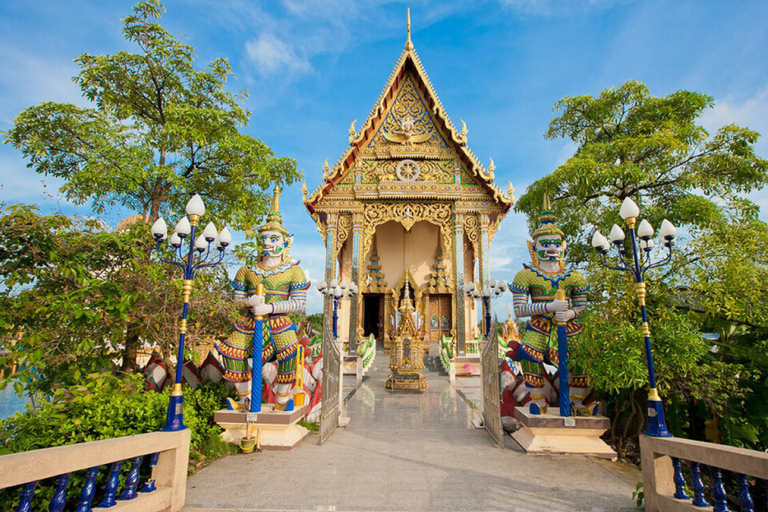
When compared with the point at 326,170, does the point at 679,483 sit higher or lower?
lower

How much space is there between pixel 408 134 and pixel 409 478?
35.7 ft

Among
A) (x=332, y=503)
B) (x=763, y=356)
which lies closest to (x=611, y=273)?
(x=763, y=356)

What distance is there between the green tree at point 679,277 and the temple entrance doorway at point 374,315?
8.89m

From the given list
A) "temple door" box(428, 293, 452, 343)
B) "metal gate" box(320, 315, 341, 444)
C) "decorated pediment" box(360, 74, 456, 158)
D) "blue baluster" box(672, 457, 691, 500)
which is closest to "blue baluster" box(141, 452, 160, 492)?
"metal gate" box(320, 315, 341, 444)

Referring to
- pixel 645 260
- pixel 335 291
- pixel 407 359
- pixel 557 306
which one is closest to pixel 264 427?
pixel 557 306

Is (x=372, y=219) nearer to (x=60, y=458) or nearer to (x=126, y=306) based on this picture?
(x=126, y=306)

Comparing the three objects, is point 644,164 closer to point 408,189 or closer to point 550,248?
point 550,248

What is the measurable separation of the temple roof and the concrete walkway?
28.6 ft

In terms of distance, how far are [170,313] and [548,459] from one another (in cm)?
504

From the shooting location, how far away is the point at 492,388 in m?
5.39

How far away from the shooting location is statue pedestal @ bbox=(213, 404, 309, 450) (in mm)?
4809

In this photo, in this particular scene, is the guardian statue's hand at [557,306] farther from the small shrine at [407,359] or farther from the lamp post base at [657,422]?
the small shrine at [407,359]

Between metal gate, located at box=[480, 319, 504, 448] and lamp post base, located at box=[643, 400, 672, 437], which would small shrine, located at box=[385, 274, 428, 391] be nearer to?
metal gate, located at box=[480, 319, 504, 448]

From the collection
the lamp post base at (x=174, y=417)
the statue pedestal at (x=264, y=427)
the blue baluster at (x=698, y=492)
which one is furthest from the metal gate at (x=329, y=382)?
the blue baluster at (x=698, y=492)
